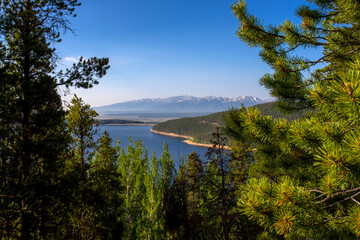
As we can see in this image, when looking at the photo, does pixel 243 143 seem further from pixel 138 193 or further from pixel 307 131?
pixel 138 193

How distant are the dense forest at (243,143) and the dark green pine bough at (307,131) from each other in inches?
0.6

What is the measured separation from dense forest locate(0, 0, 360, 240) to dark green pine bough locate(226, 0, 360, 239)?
0.01m

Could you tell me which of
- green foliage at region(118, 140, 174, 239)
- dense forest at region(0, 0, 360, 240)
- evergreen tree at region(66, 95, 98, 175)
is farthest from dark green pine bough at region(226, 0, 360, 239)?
green foliage at region(118, 140, 174, 239)

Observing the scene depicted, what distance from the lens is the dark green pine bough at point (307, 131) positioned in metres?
1.78

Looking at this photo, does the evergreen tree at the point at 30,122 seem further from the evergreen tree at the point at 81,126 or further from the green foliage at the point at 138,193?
the green foliage at the point at 138,193

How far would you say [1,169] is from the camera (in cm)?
561

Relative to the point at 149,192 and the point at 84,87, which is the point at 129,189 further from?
the point at 84,87

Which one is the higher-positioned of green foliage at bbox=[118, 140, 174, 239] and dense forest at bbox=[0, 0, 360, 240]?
dense forest at bbox=[0, 0, 360, 240]

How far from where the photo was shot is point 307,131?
7.78 feet

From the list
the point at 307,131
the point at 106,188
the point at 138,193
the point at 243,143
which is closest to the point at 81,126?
the point at 106,188

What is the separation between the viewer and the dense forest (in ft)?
6.91

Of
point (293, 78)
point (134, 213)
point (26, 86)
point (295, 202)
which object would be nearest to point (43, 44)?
point (26, 86)

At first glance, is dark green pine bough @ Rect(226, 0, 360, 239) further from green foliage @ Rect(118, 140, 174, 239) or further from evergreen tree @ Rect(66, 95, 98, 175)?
green foliage @ Rect(118, 140, 174, 239)

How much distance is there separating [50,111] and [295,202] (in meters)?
7.34
